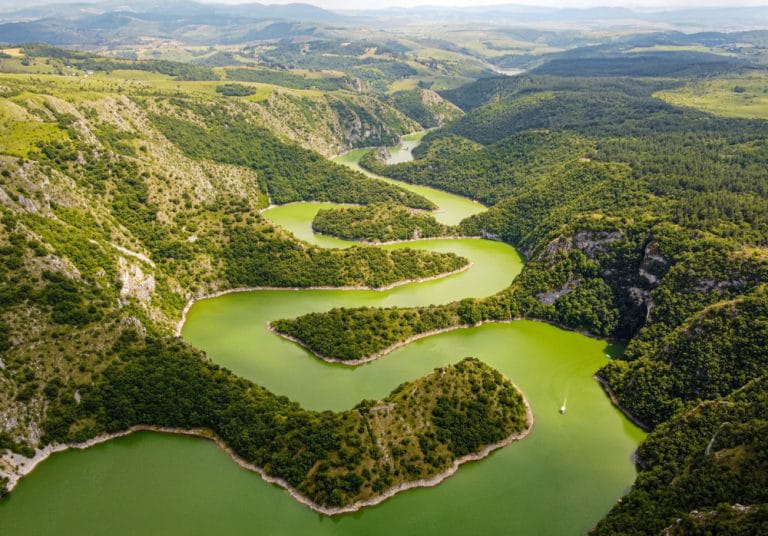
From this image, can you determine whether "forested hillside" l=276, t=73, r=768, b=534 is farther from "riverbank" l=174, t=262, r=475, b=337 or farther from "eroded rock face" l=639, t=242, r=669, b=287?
"riverbank" l=174, t=262, r=475, b=337

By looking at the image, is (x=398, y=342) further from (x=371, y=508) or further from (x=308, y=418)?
(x=371, y=508)

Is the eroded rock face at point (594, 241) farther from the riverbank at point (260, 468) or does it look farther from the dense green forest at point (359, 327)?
the riverbank at point (260, 468)

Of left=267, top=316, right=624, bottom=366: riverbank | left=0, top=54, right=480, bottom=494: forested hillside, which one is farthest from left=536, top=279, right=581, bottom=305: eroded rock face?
left=0, top=54, right=480, bottom=494: forested hillside

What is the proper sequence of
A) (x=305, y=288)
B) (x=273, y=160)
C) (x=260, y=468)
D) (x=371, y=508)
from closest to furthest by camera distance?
(x=371, y=508) → (x=260, y=468) → (x=305, y=288) → (x=273, y=160)

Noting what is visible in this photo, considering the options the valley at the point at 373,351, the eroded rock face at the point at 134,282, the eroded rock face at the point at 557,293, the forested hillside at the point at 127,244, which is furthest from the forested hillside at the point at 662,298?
the eroded rock face at the point at 134,282

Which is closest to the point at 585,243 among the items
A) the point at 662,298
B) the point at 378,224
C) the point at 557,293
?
the point at 557,293

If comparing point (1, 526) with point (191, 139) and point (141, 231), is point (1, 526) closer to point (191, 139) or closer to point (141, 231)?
point (141, 231)
